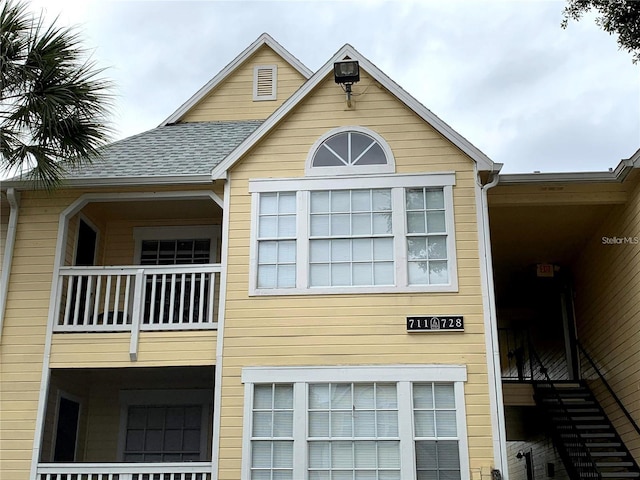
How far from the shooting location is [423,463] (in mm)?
9266

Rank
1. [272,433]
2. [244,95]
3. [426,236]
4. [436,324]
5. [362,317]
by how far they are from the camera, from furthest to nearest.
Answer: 1. [244,95]
2. [426,236]
3. [362,317]
4. [436,324]
5. [272,433]

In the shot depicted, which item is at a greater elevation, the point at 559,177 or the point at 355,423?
the point at 559,177

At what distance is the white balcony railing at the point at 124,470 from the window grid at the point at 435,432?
2.98 m

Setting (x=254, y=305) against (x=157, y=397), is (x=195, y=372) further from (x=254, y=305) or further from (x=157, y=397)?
(x=254, y=305)

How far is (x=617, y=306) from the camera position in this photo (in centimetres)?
1191

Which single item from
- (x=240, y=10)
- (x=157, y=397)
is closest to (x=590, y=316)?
(x=157, y=397)

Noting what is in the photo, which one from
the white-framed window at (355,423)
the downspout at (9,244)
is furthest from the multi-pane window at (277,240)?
the downspout at (9,244)

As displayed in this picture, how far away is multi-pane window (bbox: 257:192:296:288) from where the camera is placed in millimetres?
10375

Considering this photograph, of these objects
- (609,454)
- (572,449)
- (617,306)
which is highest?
(617,306)

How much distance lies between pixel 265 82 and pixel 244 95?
557 millimetres

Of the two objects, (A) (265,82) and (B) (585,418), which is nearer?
(B) (585,418)

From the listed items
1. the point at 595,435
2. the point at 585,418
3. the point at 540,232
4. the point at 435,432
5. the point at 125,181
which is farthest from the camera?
the point at 540,232

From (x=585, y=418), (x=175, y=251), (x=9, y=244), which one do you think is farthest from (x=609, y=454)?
(x=9, y=244)

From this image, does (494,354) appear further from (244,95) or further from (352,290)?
(244,95)
